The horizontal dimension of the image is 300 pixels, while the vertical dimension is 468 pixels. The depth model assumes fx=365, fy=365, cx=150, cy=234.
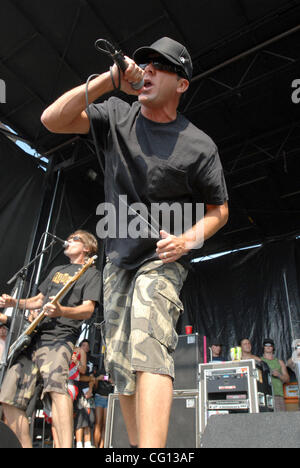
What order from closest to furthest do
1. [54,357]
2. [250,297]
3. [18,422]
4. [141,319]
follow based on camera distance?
[141,319] < [18,422] < [54,357] < [250,297]

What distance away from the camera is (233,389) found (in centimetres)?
476

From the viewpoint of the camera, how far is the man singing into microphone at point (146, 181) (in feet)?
4.33

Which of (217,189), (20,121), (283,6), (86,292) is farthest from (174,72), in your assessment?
(20,121)

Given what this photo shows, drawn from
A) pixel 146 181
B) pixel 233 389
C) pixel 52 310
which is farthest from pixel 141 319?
pixel 233 389

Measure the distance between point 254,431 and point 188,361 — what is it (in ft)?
14.3

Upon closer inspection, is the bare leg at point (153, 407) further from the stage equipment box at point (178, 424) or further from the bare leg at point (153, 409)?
the stage equipment box at point (178, 424)

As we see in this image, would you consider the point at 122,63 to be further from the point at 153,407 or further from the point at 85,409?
the point at 85,409

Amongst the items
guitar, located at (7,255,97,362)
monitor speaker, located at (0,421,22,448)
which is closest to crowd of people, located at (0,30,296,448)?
monitor speaker, located at (0,421,22,448)

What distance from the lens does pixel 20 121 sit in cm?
671

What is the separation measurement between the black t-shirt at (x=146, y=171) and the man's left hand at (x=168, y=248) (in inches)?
3.6

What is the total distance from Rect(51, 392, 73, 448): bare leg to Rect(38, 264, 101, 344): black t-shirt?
45 centimetres

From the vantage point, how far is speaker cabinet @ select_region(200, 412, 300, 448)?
1088 millimetres

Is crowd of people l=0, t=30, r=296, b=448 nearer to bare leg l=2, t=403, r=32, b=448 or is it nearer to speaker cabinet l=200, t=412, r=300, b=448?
speaker cabinet l=200, t=412, r=300, b=448

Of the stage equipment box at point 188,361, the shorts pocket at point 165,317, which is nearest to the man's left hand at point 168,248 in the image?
the shorts pocket at point 165,317
